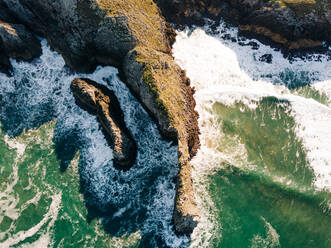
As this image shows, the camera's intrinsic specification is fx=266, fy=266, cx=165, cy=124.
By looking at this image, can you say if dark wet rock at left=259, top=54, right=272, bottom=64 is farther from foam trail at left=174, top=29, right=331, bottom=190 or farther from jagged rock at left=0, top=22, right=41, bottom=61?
jagged rock at left=0, top=22, right=41, bottom=61

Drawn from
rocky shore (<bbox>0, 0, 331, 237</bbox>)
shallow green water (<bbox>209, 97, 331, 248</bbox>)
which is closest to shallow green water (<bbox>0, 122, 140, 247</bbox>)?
rocky shore (<bbox>0, 0, 331, 237</bbox>)

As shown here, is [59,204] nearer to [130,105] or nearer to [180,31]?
[130,105]

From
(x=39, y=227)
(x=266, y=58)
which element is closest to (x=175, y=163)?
(x=39, y=227)

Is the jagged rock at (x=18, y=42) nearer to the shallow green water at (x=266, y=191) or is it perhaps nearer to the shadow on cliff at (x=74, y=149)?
the shadow on cliff at (x=74, y=149)

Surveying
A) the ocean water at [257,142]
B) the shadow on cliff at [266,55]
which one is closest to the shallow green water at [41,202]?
the ocean water at [257,142]

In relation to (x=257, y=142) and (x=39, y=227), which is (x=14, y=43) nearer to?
(x=39, y=227)
